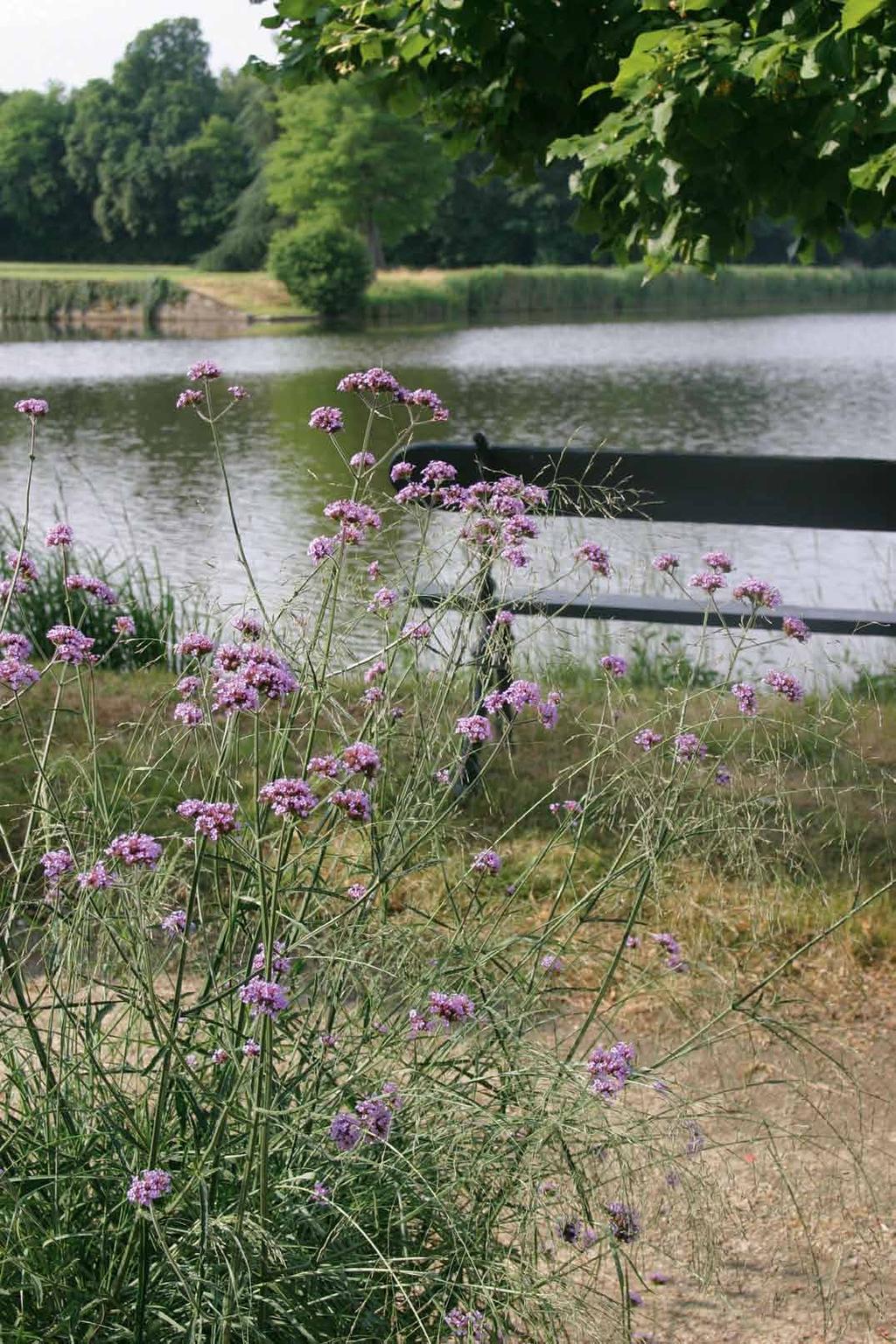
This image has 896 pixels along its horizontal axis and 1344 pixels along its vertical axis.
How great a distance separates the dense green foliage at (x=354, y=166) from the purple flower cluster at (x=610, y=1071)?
176ft

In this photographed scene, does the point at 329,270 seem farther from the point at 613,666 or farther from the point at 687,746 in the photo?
the point at 687,746

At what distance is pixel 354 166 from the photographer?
54469mm

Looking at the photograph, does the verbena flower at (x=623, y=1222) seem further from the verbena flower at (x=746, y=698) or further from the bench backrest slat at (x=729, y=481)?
the bench backrest slat at (x=729, y=481)

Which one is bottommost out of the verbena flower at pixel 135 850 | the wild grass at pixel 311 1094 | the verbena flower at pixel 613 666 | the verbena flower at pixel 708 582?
the wild grass at pixel 311 1094

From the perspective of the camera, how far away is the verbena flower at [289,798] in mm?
1449

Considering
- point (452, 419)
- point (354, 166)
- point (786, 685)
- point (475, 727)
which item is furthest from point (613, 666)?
point (354, 166)

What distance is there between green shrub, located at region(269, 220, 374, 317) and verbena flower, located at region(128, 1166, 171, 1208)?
45.1 m

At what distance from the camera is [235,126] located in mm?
76500

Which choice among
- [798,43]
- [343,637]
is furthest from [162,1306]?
[798,43]

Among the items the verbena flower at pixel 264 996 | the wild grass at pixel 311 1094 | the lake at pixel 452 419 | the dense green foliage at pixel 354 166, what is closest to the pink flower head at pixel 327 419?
the wild grass at pixel 311 1094

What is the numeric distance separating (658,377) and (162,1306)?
2489cm

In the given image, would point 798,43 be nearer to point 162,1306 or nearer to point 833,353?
point 162,1306

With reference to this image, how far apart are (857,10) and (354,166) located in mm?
53301

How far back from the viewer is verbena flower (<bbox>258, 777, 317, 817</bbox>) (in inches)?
57.1
